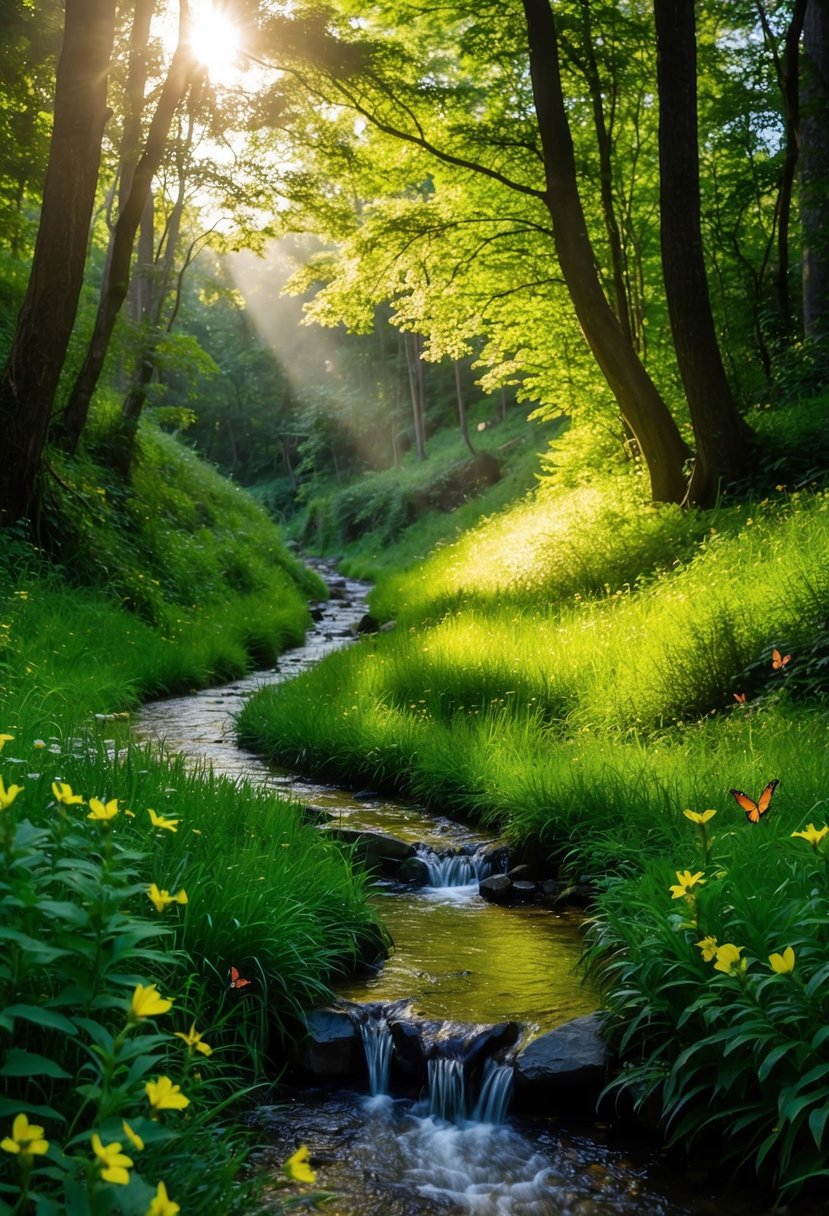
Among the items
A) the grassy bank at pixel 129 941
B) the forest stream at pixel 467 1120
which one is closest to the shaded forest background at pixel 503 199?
the grassy bank at pixel 129 941

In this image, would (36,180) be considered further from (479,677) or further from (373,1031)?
(373,1031)

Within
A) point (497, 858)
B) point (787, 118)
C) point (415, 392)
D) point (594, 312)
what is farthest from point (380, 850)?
point (415, 392)

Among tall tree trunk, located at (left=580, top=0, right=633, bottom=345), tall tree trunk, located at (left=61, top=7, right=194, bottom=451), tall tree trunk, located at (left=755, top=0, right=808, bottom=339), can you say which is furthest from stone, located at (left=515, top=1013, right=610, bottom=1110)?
tall tree trunk, located at (left=755, top=0, right=808, bottom=339)

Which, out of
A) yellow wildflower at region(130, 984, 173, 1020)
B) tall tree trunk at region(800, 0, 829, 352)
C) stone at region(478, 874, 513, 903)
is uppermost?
tall tree trunk at region(800, 0, 829, 352)

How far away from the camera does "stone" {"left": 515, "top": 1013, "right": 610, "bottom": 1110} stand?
3.58 m

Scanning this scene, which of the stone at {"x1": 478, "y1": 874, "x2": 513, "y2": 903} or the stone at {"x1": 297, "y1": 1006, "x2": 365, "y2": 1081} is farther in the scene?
the stone at {"x1": 478, "y1": 874, "x2": 513, "y2": 903}

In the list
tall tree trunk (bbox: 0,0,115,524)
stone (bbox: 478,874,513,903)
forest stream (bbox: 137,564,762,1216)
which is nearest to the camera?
forest stream (bbox: 137,564,762,1216)

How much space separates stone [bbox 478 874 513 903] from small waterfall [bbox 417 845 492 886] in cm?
21

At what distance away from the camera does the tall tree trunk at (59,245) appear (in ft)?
30.4

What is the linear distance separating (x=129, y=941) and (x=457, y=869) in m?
3.68

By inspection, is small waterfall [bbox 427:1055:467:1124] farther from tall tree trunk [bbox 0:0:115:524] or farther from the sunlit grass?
tall tree trunk [bbox 0:0:115:524]

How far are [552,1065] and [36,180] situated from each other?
44.9ft

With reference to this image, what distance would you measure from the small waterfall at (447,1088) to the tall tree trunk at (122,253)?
10.7 metres

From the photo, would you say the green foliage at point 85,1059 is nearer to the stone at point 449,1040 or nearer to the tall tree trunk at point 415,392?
the stone at point 449,1040
